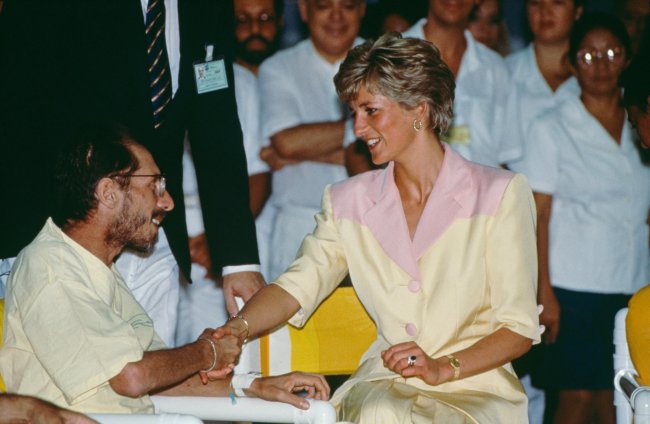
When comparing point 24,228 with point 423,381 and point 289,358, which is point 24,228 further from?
point 423,381

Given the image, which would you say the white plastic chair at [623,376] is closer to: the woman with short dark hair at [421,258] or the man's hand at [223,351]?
the woman with short dark hair at [421,258]

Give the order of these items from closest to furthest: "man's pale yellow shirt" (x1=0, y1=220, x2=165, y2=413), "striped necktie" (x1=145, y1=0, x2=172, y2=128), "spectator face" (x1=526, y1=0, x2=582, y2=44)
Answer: "man's pale yellow shirt" (x1=0, y1=220, x2=165, y2=413) → "striped necktie" (x1=145, y1=0, x2=172, y2=128) → "spectator face" (x1=526, y1=0, x2=582, y2=44)

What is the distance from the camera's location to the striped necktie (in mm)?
3527

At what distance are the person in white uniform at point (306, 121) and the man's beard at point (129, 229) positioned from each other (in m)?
2.22

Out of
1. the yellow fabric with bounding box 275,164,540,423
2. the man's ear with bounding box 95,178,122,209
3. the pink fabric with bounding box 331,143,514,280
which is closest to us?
the man's ear with bounding box 95,178,122,209

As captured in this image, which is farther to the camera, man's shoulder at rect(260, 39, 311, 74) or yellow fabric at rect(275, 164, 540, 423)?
man's shoulder at rect(260, 39, 311, 74)

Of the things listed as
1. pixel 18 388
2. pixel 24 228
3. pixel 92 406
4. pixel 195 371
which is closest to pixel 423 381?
pixel 195 371

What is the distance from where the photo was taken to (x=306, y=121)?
17.0 feet

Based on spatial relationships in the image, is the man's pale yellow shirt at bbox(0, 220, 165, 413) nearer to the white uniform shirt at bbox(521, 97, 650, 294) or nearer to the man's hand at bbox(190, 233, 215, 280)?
the man's hand at bbox(190, 233, 215, 280)

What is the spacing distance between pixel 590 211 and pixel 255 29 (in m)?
1.94

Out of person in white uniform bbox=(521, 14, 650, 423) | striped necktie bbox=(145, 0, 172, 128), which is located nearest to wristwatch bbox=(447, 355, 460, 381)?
striped necktie bbox=(145, 0, 172, 128)

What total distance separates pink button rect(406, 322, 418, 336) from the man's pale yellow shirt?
83 cm

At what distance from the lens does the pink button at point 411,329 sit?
316cm

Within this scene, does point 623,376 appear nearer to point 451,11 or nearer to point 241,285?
point 241,285
